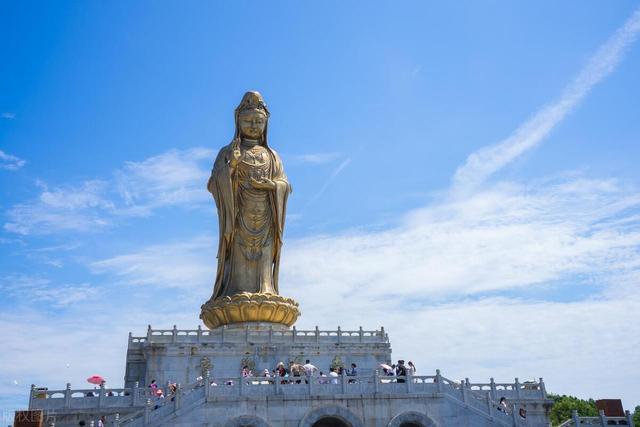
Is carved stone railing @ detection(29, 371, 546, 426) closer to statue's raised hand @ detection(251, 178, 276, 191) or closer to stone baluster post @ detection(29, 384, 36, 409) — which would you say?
stone baluster post @ detection(29, 384, 36, 409)

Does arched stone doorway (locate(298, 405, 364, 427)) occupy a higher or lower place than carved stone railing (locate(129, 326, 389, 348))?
lower

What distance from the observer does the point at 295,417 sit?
22297 millimetres

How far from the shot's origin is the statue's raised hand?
34219 mm

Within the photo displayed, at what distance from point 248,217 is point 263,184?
1.80 m

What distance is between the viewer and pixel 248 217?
3425 cm

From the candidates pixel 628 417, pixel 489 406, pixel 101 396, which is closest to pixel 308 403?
pixel 489 406

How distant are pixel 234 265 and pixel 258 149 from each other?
6.12m

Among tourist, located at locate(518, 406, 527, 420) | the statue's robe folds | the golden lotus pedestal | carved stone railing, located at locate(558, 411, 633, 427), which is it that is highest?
the statue's robe folds

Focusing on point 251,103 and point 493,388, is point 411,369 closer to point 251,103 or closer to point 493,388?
Answer: point 493,388

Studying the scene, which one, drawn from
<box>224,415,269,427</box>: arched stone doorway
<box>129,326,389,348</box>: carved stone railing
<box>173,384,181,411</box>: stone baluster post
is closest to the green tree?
<box>129,326,389,348</box>: carved stone railing

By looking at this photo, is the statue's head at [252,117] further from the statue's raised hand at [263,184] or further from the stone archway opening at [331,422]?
the stone archway opening at [331,422]

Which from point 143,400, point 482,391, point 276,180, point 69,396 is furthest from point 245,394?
point 276,180

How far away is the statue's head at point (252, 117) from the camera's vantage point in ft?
117

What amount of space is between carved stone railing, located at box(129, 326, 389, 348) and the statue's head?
34.7 feet
